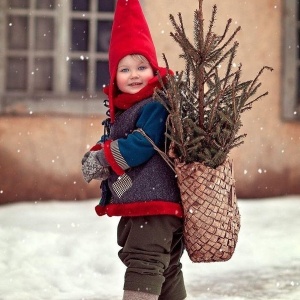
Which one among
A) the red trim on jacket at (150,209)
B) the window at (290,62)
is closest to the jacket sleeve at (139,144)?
the red trim on jacket at (150,209)

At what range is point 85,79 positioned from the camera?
838cm

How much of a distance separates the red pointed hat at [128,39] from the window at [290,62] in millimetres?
5032

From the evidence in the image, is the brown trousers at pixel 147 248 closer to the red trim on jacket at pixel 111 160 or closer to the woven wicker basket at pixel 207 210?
the woven wicker basket at pixel 207 210

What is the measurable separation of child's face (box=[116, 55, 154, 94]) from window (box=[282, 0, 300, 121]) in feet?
16.9

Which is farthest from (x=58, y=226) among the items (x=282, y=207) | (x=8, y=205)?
(x=282, y=207)

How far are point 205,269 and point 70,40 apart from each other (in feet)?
12.3

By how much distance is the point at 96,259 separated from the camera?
5.75 meters

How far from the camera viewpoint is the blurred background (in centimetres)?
805

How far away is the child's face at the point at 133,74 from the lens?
3.62 metres

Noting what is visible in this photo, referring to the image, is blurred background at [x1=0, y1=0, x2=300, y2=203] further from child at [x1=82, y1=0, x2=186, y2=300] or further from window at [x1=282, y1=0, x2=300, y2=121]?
child at [x1=82, y1=0, x2=186, y2=300]

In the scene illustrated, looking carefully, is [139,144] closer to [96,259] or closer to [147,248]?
[147,248]

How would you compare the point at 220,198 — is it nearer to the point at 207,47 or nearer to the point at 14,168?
the point at 207,47

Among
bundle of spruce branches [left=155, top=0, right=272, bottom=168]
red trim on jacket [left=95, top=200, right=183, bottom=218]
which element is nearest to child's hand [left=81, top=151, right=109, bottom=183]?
red trim on jacket [left=95, top=200, right=183, bottom=218]

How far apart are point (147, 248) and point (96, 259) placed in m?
2.44
